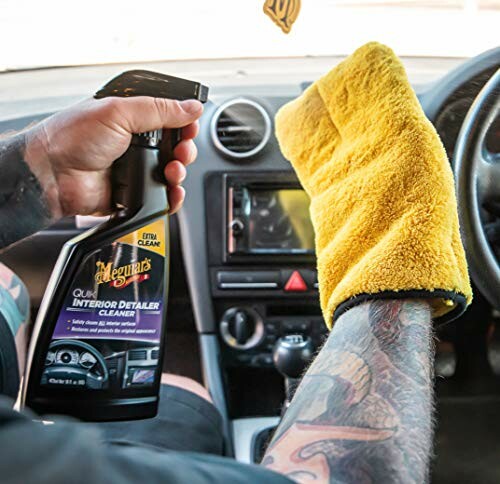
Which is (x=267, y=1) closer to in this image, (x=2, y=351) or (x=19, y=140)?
(x=19, y=140)

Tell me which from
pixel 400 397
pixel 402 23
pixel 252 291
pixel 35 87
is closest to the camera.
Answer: pixel 400 397

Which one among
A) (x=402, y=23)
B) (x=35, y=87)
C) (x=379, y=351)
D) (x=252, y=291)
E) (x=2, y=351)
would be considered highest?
(x=402, y=23)

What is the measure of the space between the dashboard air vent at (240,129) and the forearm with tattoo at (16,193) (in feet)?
1.72

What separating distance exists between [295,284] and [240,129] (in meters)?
0.31

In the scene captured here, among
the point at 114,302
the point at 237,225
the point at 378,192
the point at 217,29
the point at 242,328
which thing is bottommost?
the point at 242,328

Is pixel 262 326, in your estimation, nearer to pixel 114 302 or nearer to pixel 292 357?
pixel 292 357

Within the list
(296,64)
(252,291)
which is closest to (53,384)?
(252,291)

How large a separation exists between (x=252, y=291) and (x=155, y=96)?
67 centimetres

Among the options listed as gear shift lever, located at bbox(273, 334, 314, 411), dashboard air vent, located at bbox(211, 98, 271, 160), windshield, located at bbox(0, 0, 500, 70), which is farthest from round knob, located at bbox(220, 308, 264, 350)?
windshield, located at bbox(0, 0, 500, 70)

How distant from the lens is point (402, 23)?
1.02 m

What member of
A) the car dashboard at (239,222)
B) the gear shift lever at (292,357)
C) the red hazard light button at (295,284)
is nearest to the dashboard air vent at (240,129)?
the car dashboard at (239,222)

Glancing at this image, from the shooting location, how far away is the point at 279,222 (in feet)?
4.21

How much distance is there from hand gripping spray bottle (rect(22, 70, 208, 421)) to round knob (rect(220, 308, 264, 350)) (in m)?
0.57

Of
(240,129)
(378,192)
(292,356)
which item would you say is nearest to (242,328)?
(292,356)
